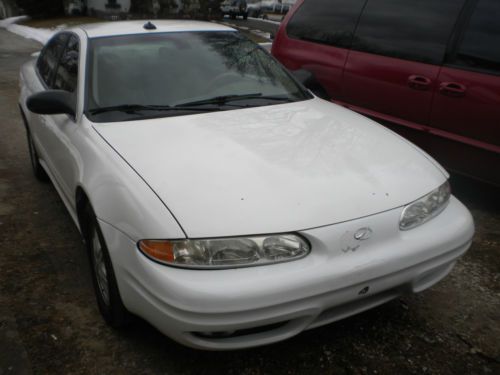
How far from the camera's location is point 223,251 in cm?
195

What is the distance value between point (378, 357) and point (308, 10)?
3.57 meters

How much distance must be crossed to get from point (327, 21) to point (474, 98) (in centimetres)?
167

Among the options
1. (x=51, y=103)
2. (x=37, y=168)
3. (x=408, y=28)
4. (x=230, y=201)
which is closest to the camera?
(x=230, y=201)

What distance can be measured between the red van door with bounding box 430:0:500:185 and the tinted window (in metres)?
0.16

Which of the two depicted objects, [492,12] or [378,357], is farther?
[492,12]

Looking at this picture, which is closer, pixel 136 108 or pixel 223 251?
pixel 223 251

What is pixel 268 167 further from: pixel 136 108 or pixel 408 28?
pixel 408 28

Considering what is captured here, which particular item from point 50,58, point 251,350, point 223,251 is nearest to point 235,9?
point 50,58

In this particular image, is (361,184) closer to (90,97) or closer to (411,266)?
(411,266)

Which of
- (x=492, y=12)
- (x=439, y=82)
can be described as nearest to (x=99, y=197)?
(x=439, y=82)

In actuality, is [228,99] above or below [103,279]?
above

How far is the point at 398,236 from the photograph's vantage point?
2168 millimetres

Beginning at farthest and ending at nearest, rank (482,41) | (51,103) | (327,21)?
(327,21), (482,41), (51,103)

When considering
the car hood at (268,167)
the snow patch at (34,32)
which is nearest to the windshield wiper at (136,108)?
the car hood at (268,167)
